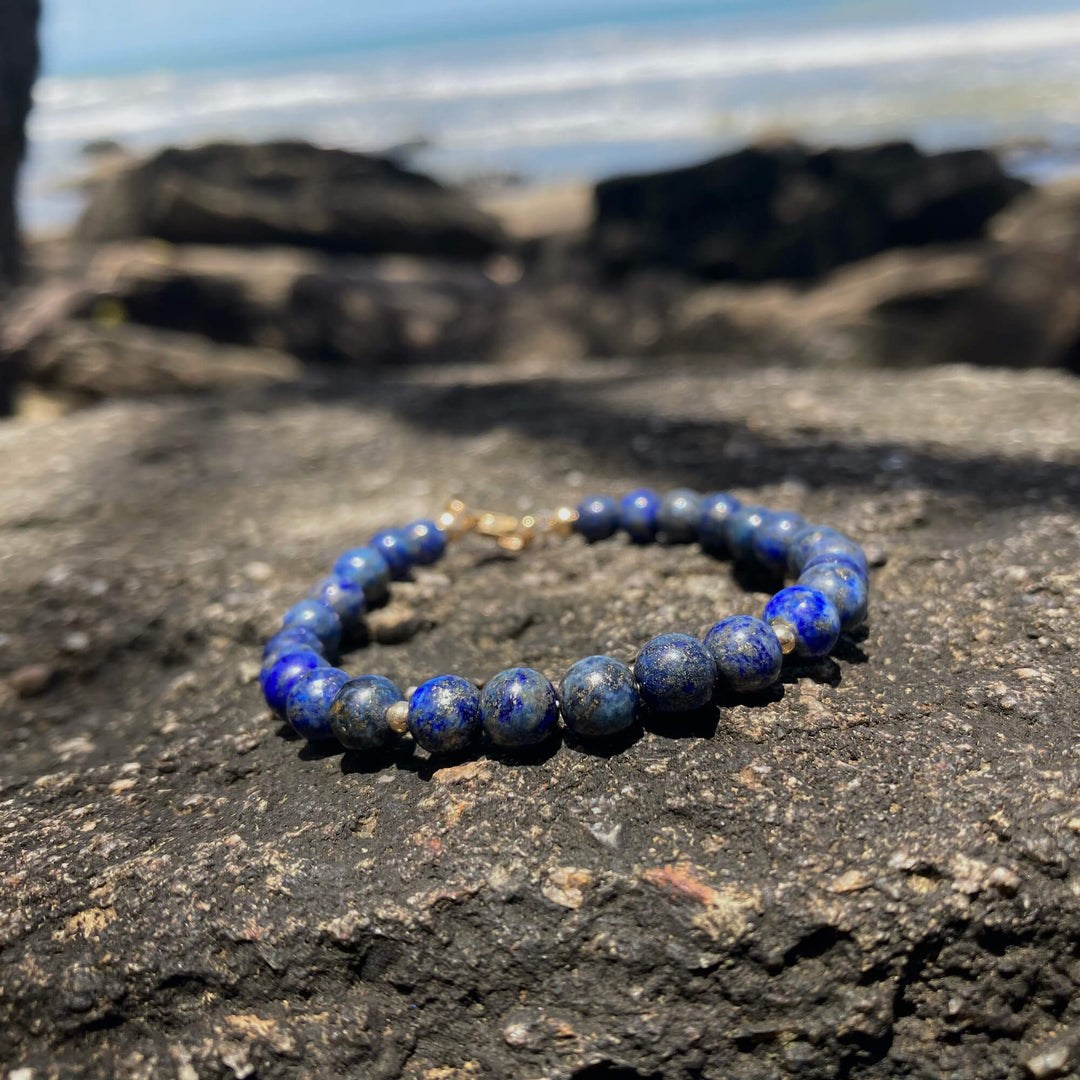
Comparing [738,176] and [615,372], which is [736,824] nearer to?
[615,372]

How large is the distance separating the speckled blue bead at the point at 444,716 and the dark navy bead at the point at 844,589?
0.73 metres

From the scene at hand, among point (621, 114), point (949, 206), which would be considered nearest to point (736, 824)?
point (949, 206)

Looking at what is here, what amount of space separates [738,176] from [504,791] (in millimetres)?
6253

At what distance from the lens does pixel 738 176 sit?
6.97 meters

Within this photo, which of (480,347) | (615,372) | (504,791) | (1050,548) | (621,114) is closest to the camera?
(504,791)

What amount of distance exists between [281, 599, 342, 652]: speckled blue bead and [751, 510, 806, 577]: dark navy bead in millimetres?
1006

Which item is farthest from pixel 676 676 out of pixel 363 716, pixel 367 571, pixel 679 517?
pixel 367 571

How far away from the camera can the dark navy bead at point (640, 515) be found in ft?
8.33

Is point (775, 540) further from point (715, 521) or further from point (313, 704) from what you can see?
point (313, 704)

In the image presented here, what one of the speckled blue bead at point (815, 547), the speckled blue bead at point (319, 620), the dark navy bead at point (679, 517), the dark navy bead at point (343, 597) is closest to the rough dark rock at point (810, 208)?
the dark navy bead at point (679, 517)

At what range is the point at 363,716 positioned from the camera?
1805 mm

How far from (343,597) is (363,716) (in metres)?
0.54

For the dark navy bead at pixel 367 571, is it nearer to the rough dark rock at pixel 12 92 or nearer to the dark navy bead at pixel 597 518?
the dark navy bead at pixel 597 518

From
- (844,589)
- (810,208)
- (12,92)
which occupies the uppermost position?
(12,92)
